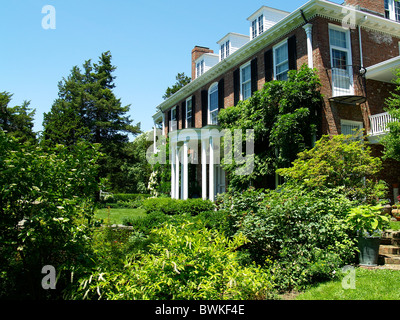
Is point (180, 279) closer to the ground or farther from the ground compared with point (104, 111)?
closer to the ground

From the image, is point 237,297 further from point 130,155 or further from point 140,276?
point 130,155

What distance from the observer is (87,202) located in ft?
→ 14.8

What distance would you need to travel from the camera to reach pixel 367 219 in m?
5.96

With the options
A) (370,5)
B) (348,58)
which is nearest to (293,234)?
(348,58)

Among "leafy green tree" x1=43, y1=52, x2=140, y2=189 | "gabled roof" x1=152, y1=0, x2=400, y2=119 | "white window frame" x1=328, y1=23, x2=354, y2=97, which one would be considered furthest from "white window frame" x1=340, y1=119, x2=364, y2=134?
"leafy green tree" x1=43, y1=52, x2=140, y2=189

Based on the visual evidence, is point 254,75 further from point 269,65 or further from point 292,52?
point 292,52

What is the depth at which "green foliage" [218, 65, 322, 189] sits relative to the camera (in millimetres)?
11109

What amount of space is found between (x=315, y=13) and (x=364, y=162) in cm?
635

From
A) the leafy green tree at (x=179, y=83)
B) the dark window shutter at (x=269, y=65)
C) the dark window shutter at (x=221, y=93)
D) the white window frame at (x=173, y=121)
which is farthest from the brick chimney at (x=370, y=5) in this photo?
the leafy green tree at (x=179, y=83)

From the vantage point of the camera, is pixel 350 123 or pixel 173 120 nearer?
pixel 350 123

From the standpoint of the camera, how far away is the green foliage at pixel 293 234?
5.42 metres

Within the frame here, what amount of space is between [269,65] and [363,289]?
11.1 meters

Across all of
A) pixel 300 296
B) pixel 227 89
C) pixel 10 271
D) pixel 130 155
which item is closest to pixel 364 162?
pixel 300 296

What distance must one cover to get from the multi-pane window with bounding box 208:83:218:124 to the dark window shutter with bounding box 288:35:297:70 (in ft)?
20.5
